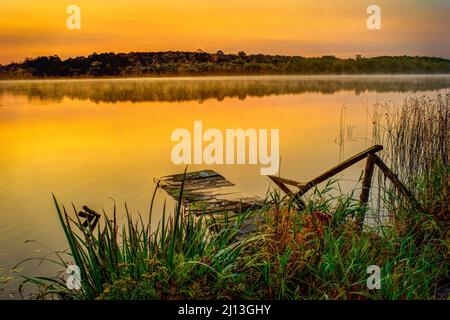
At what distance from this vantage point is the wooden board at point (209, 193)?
6.44 meters

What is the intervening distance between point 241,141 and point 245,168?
3109 mm

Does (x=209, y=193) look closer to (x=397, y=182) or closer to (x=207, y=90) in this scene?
(x=397, y=182)

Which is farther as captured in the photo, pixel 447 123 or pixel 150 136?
pixel 150 136

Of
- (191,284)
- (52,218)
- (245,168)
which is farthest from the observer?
(245,168)

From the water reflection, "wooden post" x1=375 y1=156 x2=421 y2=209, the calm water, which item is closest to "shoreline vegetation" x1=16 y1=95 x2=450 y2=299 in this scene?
"wooden post" x1=375 y1=156 x2=421 y2=209

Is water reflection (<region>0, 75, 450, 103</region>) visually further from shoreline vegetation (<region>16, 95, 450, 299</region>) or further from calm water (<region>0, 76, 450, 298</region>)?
shoreline vegetation (<region>16, 95, 450, 299</region>)

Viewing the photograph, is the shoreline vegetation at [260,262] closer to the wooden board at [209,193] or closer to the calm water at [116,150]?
the calm water at [116,150]

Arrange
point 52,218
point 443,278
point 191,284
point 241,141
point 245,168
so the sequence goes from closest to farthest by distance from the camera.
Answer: point 191,284
point 443,278
point 52,218
point 245,168
point 241,141

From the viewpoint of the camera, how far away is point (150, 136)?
13.6 meters

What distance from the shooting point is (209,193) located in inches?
284

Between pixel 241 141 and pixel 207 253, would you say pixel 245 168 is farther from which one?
pixel 207 253

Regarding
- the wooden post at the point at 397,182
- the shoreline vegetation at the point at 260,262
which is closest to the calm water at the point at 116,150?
the shoreline vegetation at the point at 260,262

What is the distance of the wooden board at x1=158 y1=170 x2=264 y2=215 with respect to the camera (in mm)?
6436

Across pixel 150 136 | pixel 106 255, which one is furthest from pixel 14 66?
pixel 106 255
